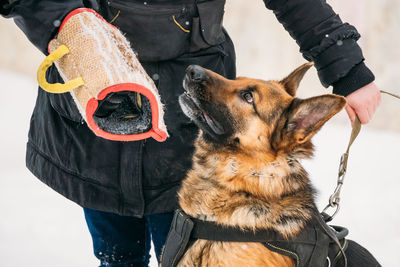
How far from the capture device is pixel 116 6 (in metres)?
1.56

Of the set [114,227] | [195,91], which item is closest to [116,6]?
[195,91]

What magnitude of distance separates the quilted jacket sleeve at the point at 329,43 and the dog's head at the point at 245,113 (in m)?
0.17

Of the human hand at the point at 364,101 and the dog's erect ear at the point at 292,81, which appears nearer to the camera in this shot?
the human hand at the point at 364,101

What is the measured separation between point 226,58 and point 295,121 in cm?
46

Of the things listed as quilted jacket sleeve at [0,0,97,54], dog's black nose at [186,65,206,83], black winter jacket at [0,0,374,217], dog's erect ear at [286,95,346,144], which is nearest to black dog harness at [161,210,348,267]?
black winter jacket at [0,0,374,217]

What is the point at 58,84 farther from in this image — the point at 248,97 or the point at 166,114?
the point at 248,97

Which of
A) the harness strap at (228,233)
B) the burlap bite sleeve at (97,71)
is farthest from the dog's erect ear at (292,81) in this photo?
the burlap bite sleeve at (97,71)

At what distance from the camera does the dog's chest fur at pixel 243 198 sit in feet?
5.12

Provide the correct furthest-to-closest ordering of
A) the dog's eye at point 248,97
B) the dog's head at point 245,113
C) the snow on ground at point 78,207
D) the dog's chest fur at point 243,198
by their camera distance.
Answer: the snow on ground at point 78,207
the dog's eye at point 248,97
the dog's head at point 245,113
the dog's chest fur at point 243,198

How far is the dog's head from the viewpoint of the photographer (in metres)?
1.69

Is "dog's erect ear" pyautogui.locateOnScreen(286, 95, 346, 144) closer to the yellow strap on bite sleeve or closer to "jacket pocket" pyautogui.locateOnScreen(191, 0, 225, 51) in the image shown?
"jacket pocket" pyautogui.locateOnScreen(191, 0, 225, 51)

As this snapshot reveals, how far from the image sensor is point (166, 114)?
1744mm

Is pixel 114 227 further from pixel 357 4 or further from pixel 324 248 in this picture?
pixel 357 4

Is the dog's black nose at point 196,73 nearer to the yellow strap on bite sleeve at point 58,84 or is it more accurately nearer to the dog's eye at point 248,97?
the dog's eye at point 248,97
